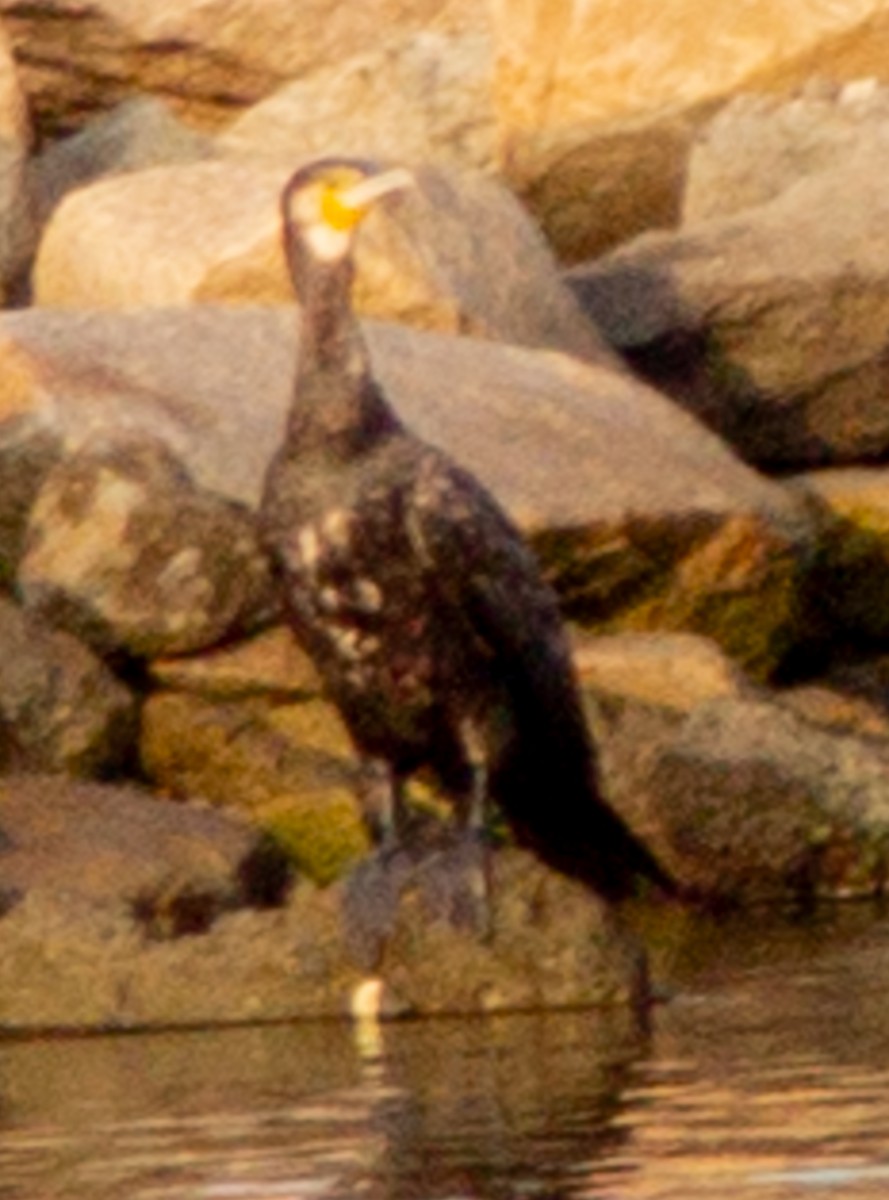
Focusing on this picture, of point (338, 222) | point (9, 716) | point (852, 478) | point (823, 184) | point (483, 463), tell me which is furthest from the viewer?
point (823, 184)

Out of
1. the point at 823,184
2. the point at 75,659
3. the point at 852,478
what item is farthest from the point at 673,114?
the point at 75,659

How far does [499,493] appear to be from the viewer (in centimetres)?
1256

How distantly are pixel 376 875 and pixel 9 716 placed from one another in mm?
1812

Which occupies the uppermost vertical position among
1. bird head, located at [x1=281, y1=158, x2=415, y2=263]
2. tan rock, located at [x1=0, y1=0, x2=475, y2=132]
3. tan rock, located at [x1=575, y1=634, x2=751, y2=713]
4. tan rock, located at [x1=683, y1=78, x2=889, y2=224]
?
tan rock, located at [x1=0, y1=0, x2=475, y2=132]

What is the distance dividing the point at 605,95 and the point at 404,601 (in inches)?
308

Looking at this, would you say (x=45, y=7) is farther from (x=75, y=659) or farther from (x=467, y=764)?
(x=467, y=764)

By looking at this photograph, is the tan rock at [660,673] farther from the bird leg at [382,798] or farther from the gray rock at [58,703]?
the bird leg at [382,798]

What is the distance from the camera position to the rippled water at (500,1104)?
7.53 meters

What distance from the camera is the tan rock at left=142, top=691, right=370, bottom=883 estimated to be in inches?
454

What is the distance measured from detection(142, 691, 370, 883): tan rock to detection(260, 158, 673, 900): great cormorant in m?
0.80

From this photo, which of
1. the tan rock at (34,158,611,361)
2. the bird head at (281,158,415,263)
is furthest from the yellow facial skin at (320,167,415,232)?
the tan rock at (34,158,611,361)

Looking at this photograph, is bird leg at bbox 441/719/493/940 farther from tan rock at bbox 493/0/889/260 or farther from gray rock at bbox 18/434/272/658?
tan rock at bbox 493/0/889/260

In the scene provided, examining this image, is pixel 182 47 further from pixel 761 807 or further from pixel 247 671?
pixel 761 807

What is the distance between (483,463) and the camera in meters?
12.8
